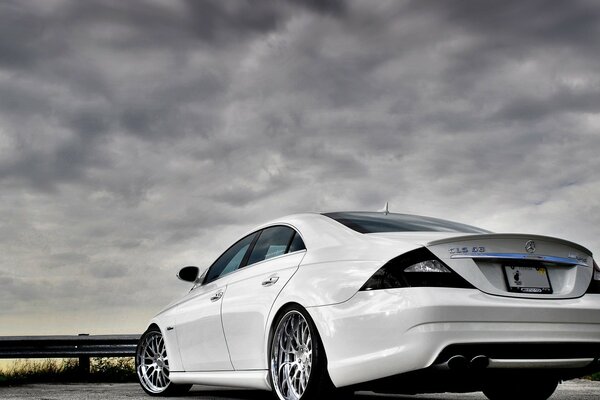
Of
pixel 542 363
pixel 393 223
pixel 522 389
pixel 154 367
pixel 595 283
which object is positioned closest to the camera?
pixel 542 363

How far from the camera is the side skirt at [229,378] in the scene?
6098 mm

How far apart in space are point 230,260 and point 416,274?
2.87 meters

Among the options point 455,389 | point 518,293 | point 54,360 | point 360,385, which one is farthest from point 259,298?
point 54,360

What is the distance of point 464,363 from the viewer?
15.7 feet

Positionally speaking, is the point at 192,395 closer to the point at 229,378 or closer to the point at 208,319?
the point at 208,319

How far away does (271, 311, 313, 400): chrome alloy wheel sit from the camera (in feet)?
18.2

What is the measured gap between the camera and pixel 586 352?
16.9 ft

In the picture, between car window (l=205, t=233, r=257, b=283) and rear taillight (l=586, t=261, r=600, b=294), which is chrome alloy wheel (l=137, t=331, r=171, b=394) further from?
rear taillight (l=586, t=261, r=600, b=294)

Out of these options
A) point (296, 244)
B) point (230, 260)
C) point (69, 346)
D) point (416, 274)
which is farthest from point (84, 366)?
point (416, 274)

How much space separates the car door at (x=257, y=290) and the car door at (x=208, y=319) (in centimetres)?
17

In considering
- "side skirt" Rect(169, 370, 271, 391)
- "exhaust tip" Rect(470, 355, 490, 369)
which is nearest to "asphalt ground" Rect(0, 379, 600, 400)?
"side skirt" Rect(169, 370, 271, 391)

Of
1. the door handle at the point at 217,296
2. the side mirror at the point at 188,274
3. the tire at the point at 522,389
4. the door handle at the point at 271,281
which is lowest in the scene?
the tire at the point at 522,389

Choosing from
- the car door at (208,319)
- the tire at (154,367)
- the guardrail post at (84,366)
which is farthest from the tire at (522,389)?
the guardrail post at (84,366)

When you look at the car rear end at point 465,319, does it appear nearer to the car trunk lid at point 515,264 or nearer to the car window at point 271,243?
the car trunk lid at point 515,264
